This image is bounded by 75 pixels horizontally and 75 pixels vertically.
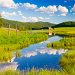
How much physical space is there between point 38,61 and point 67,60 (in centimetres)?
405

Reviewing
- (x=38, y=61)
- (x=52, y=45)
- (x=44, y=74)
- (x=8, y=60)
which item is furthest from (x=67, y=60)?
(x=52, y=45)

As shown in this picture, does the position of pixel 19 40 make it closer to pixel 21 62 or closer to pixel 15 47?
pixel 15 47

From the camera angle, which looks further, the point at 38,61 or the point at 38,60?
the point at 38,60

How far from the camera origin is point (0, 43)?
37.4 meters

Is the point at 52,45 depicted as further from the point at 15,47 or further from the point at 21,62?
the point at 21,62

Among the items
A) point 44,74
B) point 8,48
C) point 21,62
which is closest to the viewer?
point 44,74

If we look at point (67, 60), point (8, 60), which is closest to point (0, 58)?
point (8, 60)

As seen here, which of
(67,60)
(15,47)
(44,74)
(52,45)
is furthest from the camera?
(52,45)

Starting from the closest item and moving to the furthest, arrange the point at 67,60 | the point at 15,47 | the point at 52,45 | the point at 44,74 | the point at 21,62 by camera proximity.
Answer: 1. the point at 44,74
2. the point at 67,60
3. the point at 21,62
4. the point at 15,47
5. the point at 52,45

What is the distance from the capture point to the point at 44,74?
607 inches

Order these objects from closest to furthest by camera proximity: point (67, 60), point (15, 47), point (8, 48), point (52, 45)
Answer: point (67, 60)
point (8, 48)
point (15, 47)
point (52, 45)

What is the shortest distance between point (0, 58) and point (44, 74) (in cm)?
1078

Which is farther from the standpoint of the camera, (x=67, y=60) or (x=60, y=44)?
(x=60, y=44)

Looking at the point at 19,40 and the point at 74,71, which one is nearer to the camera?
the point at 74,71
